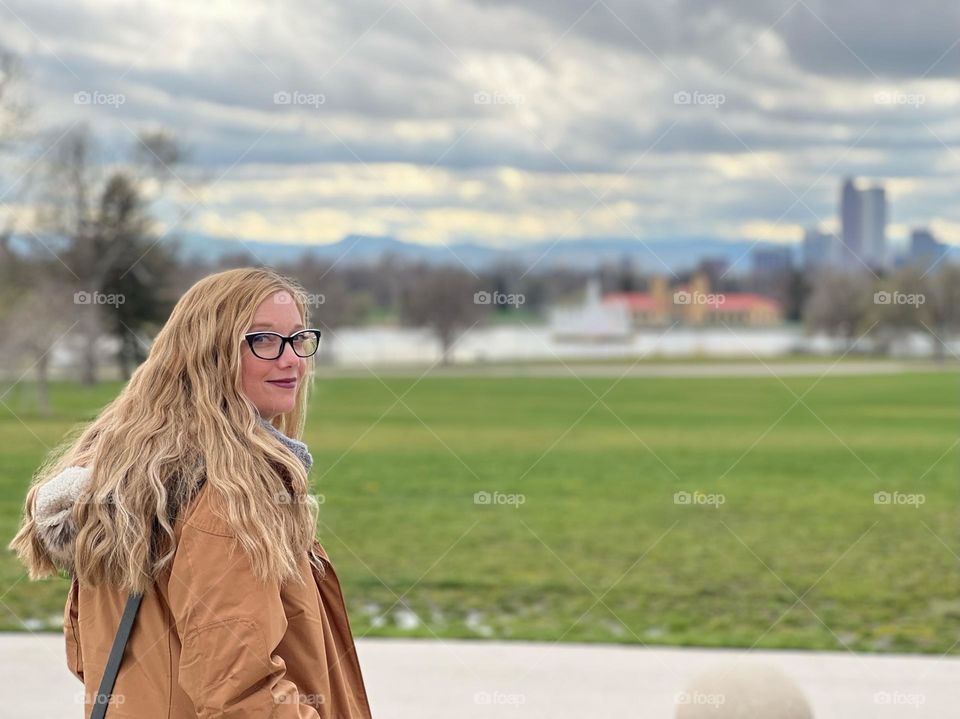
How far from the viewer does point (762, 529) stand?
48.0ft

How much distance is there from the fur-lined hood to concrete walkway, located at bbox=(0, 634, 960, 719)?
10.8 feet

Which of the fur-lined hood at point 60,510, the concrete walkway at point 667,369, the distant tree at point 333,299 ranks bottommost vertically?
the fur-lined hood at point 60,510

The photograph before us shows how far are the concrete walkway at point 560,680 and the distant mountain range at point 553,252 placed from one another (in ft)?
105

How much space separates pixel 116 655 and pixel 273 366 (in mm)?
583

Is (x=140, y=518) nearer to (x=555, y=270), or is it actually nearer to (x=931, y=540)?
(x=931, y=540)

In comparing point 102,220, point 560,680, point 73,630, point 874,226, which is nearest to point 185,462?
point 73,630

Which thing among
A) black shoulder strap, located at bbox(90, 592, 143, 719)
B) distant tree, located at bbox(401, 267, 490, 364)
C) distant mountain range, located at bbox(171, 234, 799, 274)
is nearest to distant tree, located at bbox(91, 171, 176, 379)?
distant mountain range, located at bbox(171, 234, 799, 274)

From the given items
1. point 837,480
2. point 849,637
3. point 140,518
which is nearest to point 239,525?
point 140,518

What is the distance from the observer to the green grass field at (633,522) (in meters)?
8.38

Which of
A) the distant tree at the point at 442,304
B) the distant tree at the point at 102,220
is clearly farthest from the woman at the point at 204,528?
the distant tree at the point at 442,304

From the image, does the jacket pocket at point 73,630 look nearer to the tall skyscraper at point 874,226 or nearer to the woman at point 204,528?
the woman at point 204,528

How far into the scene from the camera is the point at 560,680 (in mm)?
5746

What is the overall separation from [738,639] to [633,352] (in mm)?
40433

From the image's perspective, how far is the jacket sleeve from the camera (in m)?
1.74
